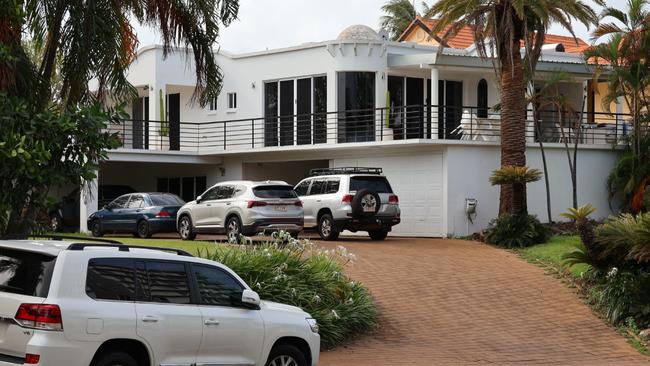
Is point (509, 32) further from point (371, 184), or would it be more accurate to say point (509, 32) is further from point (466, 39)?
point (466, 39)

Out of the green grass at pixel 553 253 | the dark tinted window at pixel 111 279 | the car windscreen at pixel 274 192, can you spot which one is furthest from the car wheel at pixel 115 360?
the car windscreen at pixel 274 192

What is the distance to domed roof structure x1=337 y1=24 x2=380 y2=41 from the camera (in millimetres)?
33625

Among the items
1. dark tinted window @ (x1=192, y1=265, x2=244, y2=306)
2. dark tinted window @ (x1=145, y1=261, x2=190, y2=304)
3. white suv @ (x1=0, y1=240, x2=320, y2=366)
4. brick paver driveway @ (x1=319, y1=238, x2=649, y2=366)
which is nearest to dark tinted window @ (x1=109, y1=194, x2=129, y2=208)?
brick paver driveway @ (x1=319, y1=238, x2=649, y2=366)

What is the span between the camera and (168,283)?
10656 mm

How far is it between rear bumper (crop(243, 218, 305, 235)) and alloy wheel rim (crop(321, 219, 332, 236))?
1433mm

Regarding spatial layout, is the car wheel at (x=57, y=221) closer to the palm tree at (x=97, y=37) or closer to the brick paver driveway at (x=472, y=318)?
the brick paver driveway at (x=472, y=318)

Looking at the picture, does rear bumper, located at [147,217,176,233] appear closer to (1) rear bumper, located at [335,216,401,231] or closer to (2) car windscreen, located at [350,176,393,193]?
(1) rear bumper, located at [335,216,401,231]

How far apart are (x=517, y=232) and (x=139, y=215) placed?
10676 millimetres

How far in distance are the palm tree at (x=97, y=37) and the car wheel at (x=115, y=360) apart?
482 centimetres

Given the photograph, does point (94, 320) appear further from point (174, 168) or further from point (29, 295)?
point (174, 168)

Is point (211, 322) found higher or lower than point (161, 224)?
lower

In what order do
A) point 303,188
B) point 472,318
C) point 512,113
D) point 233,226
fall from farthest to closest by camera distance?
point 303,188 < point 512,113 < point 233,226 < point 472,318

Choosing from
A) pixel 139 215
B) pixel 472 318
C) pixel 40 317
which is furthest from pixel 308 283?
pixel 139 215

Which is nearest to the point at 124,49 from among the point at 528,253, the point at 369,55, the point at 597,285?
the point at 597,285
